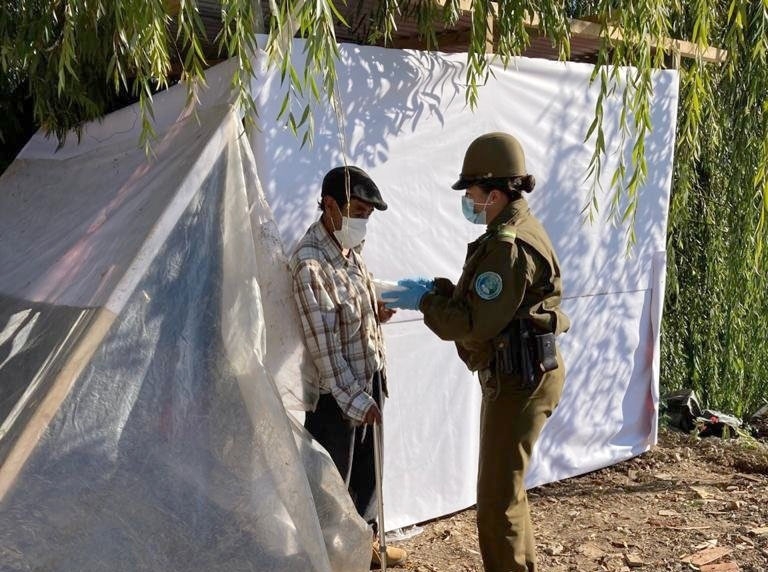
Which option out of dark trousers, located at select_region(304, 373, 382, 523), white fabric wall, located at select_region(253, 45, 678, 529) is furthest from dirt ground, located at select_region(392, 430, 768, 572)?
dark trousers, located at select_region(304, 373, 382, 523)

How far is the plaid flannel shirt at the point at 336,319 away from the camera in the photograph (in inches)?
128

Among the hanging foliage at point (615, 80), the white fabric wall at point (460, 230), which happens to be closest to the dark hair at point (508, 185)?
the hanging foliage at point (615, 80)

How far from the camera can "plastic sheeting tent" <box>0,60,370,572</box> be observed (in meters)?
2.64

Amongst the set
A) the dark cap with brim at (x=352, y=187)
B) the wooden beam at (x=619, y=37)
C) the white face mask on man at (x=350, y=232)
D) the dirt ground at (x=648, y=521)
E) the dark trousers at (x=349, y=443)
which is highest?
the wooden beam at (x=619, y=37)

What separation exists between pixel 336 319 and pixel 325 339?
9 centimetres

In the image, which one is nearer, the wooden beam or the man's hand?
the man's hand

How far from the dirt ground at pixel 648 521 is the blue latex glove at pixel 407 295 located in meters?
1.19

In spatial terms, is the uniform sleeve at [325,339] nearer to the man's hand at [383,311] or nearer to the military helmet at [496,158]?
the man's hand at [383,311]

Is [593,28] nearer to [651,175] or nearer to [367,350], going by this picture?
[651,175]

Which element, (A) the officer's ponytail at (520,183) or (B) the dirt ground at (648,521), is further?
(B) the dirt ground at (648,521)

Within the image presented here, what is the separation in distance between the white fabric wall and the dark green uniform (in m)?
0.78

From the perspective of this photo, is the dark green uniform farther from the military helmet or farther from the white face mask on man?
the white face mask on man

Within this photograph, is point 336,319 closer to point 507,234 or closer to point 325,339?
point 325,339

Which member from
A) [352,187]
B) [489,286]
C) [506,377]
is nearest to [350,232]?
[352,187]
